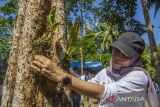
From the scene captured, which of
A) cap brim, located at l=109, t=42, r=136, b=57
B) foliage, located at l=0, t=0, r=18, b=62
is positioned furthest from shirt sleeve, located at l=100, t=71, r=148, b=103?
foliage, located at l=0, t=0, r=18, b=62

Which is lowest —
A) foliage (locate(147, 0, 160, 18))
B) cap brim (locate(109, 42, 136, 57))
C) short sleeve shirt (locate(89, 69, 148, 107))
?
short sleeve shirt (locate(89, 69, 148, 107))

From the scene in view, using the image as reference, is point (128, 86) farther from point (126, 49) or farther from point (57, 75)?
point (57, 75)

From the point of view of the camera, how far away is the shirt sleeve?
3008mm

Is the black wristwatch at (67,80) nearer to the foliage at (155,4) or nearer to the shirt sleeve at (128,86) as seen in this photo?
the shirt sleeve at (128,86)

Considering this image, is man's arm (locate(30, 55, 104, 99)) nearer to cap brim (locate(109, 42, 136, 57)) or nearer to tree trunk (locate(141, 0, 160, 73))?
cap brim (locate(109, 42, 136, 57))

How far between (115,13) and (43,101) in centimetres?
1672

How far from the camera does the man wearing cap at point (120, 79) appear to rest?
2867 millimetres

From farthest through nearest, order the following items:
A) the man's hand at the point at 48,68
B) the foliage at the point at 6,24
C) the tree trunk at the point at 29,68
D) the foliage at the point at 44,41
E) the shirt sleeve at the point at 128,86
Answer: the foliage at the point at 6,24
the tree trunk at the point at 29,68
the foliage at the point at 44,41
the shirt sleeve at the point at 128,86
the man's hand at the point at 48,68

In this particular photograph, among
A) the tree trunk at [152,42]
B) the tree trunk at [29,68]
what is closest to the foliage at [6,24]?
the tree trunk at [152,42]

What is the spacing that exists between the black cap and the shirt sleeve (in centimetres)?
16

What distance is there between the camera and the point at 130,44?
3182 mm

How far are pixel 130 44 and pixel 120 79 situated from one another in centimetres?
26

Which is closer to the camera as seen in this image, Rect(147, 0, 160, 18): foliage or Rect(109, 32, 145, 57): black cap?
Rect(109, 32, 145, 57): black cap

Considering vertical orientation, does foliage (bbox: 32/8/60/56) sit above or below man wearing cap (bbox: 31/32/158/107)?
above
